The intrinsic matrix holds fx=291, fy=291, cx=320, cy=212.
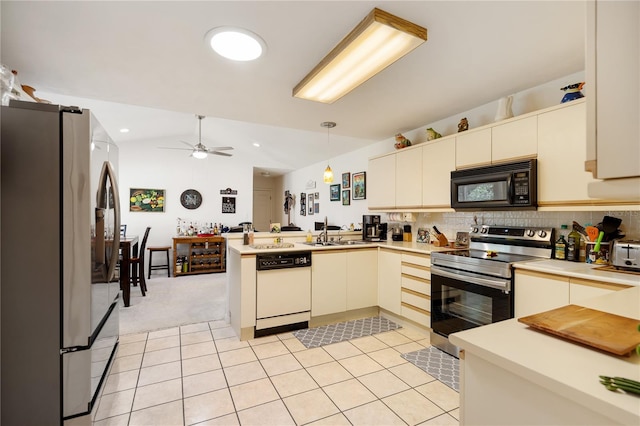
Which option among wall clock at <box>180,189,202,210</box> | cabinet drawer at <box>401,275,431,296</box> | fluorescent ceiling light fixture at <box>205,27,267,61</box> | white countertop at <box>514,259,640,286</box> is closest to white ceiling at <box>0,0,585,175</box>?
fluorescent ceiling light fixture at <box>205,27,267,61</box>

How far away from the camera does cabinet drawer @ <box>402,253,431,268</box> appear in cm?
289

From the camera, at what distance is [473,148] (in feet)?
9.18

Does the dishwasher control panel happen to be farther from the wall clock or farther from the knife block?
the wall clock

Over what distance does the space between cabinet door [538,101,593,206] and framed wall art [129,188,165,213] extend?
22.8 ft

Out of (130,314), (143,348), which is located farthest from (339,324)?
(130,314)

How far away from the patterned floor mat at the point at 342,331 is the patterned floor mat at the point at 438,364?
576 mm

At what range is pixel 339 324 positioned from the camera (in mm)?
3361

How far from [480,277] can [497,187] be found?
31.8 inches

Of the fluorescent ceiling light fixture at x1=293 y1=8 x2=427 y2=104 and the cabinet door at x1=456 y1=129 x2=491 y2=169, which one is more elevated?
the fluorescent ceiling light fixture at x1=293 y1=8 x2=427 y2=104

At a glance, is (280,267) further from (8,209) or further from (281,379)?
(8,209)

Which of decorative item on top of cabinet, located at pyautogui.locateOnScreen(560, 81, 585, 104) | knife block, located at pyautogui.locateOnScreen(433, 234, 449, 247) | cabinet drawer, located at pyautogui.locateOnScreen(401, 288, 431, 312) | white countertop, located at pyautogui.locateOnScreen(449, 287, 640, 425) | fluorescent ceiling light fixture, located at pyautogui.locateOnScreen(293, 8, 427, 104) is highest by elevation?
fluorescent ceiling light fixture, located at pyautogui.locateOnScreen(293, 8, 427, 104)

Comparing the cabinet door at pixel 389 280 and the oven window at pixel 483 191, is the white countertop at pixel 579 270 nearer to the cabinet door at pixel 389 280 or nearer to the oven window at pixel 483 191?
the oven window at pixel 483 191

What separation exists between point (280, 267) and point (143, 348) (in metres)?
1.47

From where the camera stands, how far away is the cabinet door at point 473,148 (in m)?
2.68
